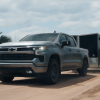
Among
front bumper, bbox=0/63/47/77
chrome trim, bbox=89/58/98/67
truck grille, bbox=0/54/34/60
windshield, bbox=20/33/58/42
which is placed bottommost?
chrome trim, bbox=89/58/98/67

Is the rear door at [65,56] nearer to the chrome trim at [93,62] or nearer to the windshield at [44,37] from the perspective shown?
the windshield at [44,37]

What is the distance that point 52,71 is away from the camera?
7855 mm

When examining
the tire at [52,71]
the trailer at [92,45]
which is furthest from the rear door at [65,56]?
the trailer at [92,45]

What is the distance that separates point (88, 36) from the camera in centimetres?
1544

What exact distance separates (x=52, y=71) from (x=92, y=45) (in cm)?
805

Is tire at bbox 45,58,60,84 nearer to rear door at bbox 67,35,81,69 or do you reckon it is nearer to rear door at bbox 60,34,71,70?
rear door at bbox 60,34,71,70

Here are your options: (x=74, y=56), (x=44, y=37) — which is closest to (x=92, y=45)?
(x=74, y=56)

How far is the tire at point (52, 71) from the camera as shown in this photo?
7.57 metres

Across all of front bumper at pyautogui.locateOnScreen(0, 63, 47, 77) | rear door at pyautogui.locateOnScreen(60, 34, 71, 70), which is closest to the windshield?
rear door at pyautogui.locateOnScreen(60, 34, 71, 70)

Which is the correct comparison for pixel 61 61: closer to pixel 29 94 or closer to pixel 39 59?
pixel 39 59

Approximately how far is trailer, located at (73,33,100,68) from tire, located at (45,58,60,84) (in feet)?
22.6

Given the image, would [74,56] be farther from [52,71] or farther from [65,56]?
[52,71]

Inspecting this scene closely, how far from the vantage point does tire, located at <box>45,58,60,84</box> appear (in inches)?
298

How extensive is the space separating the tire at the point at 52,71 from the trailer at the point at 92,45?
271 inches
